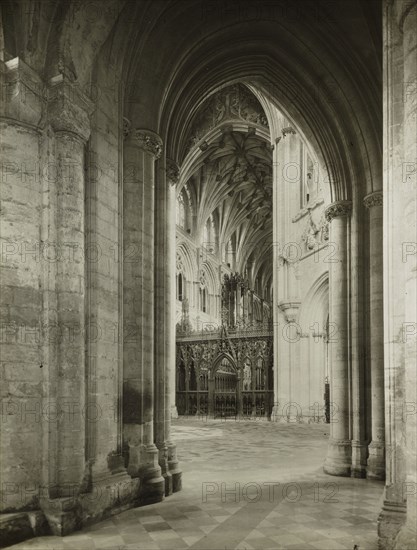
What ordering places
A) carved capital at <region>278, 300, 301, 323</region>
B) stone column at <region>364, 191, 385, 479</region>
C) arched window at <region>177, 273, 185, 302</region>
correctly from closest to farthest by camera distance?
stone column at <region>364, 191, 385, 479</region> < carved capital at <region>278, 300, 301, 323</region> < arched window at <region>177, 273, 185, 302</region>

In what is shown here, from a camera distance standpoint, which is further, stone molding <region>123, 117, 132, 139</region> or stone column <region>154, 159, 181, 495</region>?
stone column <region>154, 159, 181, 495</region>

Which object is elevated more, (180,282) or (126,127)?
(126,127)

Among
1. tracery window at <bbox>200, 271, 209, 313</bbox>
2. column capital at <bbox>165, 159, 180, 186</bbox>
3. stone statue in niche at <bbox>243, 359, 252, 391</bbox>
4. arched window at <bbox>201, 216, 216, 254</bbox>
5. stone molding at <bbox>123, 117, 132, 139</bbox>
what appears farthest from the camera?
arched window at <bbox>201, 216, 216, 254</bbox>

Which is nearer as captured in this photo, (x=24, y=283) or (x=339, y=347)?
(x=24, y=283)

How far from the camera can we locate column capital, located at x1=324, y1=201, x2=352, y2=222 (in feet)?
36.4

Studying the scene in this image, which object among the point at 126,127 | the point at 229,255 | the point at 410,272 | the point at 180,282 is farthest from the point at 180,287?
the point at 410,272

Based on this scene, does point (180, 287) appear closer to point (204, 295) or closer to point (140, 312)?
point (204, 295)

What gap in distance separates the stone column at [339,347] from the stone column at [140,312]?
12.3 feet

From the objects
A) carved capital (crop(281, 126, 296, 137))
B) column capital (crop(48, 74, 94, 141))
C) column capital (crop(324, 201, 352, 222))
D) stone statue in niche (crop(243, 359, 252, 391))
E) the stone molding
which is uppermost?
carved capital (crop(281, 126, 296, 137))

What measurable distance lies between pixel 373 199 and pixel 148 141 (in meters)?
4.28

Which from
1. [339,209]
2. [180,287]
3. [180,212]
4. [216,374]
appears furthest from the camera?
[180,287]

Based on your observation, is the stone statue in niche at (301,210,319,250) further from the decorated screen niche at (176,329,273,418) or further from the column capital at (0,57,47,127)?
the column capital at (0,57,47,127)

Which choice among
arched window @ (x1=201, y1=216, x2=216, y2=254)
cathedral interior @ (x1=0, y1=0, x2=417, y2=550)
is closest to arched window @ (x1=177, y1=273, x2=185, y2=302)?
arched window @ (x1=201, y1=216, x2=216, y2=254)

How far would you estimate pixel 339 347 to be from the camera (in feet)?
35.6
